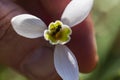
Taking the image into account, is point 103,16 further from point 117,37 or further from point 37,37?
point 37,37

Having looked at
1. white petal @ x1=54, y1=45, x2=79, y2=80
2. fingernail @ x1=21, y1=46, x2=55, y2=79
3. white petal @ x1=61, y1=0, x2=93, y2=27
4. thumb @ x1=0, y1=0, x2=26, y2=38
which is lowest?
fingernail @ x1=21, y1=46, x2=55, y2=79

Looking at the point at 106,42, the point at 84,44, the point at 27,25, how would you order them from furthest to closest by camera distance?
the point at 106,42
the point at 84,44
the point at 27,25

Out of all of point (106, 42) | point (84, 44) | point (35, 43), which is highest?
point (35, 43)

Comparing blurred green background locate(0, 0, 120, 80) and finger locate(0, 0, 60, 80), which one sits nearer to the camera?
finger locate(0, 0, 60, 80)

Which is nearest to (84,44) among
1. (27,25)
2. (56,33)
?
(56,33)

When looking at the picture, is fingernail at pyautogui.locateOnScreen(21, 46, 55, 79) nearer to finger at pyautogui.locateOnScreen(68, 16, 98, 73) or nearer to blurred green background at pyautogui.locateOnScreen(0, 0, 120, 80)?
finger at pyautogui.locateOnScreen(68, 16, 98, 73)

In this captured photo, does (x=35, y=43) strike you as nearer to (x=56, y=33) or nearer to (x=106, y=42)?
(x=56, y=33)

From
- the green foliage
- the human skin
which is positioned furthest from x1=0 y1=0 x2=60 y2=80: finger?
the green foliage
